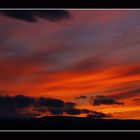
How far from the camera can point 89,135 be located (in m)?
3.62

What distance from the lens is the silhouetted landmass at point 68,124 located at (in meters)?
3.62

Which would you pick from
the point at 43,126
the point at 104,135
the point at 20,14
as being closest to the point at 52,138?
the point at 43,126

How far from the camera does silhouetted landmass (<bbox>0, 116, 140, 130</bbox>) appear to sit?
142 inches

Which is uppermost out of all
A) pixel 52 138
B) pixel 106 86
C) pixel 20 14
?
pixel 20 14

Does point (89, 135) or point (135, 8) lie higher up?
point (135, 8)

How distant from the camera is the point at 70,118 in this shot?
3650 mm

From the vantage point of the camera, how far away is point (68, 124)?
11.9ft
